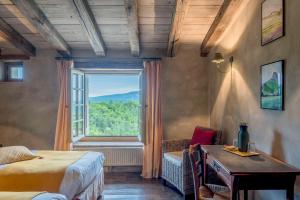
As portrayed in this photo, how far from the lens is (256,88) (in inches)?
113

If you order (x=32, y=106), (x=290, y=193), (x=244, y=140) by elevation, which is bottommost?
(x=290, y=193)

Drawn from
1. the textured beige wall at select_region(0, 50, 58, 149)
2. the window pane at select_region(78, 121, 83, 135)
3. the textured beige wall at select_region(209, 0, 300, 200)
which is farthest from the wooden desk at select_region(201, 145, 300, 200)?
the textured beige wall at select_region(0, 50, 58, 149)

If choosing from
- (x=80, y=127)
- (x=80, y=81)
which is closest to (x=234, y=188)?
(x=80, y=127)

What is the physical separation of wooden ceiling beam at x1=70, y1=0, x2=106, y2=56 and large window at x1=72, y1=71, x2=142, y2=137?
36.2 inches

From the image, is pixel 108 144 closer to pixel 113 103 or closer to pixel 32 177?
pixel 113 103

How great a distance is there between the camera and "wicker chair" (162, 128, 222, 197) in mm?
3586

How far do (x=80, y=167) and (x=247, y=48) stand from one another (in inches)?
89.7

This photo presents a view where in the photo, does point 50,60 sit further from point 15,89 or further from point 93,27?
point 93,27

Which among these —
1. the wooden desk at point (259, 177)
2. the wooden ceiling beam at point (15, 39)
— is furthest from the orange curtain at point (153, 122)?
the wooden desk at point (259, 177)

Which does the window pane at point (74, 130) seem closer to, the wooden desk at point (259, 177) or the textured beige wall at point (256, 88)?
the textured beige wall at point (256, 88)

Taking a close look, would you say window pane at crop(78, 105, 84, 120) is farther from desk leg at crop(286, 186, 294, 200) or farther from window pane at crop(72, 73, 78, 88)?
desk leg at crop(286, 186, 294, 200)

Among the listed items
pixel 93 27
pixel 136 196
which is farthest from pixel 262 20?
pixel 136 196

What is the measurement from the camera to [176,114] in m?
4.89

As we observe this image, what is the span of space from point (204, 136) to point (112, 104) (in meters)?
2.19
